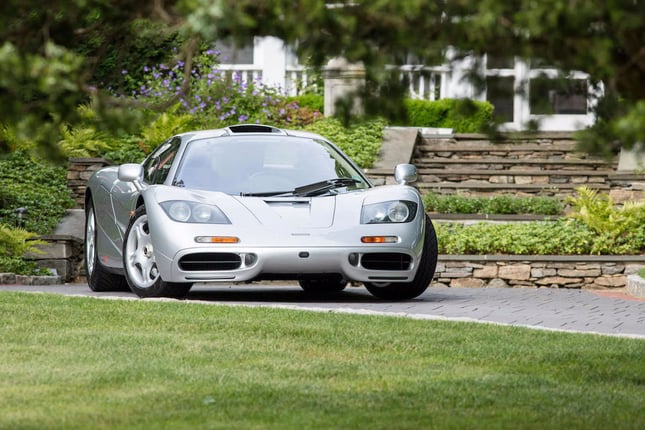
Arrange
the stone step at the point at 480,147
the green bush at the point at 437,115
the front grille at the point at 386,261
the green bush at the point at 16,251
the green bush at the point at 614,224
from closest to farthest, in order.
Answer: the front grille at the point at 386,261 < the green bush at the point at 16,251 < the green bush at the point at 614,224 < the stone step at the point at 480,147 < the green bush at the point at 437,115

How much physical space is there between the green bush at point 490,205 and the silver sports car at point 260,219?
4580 mm

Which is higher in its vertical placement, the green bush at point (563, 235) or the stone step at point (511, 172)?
the stone step at point (511, 172)

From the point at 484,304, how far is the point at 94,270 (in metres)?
3.64

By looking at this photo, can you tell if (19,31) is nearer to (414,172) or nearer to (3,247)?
(414,172)

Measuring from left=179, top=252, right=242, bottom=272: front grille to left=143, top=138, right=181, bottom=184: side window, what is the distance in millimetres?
1118

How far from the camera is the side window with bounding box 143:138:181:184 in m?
10.6

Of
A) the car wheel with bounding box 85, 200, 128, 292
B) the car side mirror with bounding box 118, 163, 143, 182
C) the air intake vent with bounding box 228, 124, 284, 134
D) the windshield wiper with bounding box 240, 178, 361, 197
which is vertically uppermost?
the air intake vent with bounding box 228, 124, 284, 134

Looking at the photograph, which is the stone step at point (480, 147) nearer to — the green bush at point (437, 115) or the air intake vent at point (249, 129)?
the green bush at point (437, 115)

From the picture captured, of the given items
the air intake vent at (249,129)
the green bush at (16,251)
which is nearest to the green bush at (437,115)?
the green bush at (16,251)

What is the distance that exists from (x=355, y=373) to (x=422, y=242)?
388cm

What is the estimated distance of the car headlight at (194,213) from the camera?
31.7ft

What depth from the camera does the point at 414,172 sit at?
10.7m

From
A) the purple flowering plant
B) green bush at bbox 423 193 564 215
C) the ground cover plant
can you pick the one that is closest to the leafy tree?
the ground cover plant

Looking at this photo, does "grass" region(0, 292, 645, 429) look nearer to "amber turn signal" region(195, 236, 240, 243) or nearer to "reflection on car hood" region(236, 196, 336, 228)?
"amber turn signal" region(195, 236, 240, 243)
